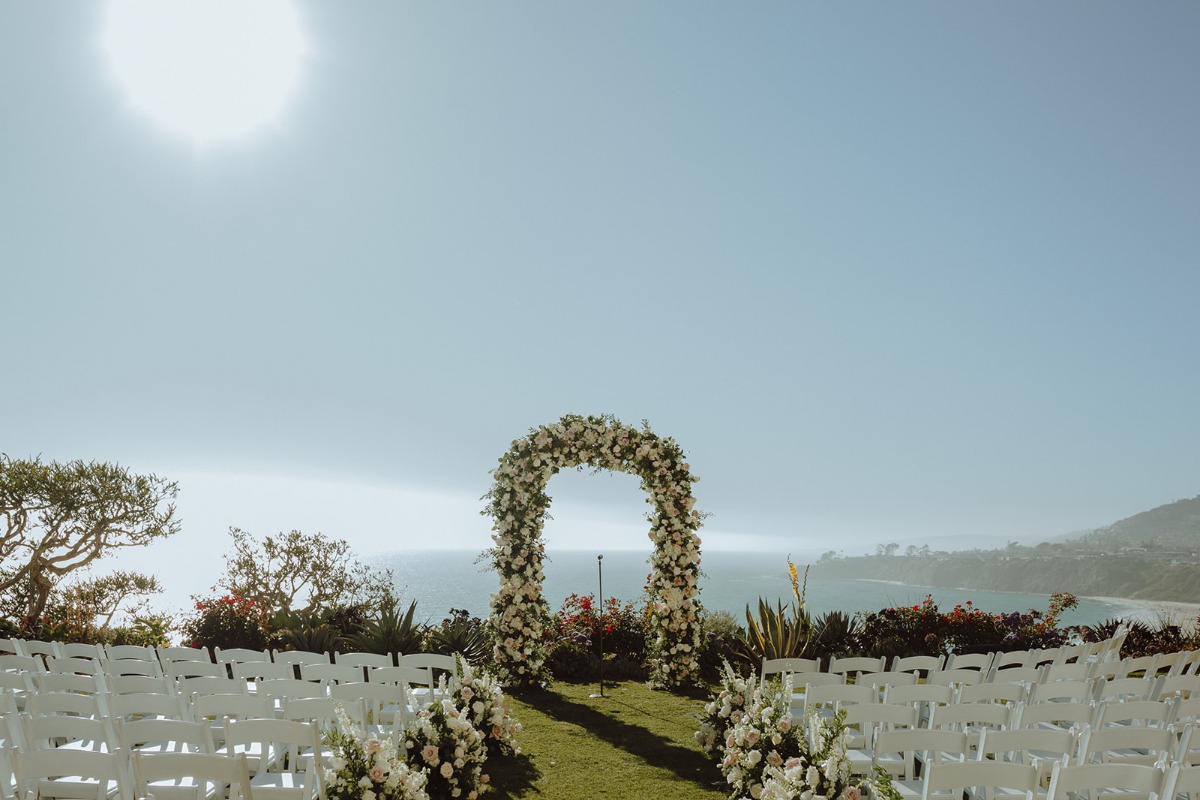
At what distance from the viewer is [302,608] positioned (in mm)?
13039

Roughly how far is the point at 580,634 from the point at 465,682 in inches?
210

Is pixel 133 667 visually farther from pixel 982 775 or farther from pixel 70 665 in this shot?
pixel 982 775

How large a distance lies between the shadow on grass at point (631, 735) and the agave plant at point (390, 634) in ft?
6.86

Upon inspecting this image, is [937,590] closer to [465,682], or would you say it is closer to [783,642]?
[783,642]

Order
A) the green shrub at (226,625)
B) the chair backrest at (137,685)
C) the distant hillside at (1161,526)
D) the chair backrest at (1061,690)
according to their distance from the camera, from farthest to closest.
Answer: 1. the distant hillside at (1161,526)
2. the green shrub at (226,625)
3. the chair backrest at (137,685)
4. the chair backrest at (1061,690)

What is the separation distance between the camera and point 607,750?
694 centimetres

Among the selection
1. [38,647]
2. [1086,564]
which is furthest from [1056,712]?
[1086,564]

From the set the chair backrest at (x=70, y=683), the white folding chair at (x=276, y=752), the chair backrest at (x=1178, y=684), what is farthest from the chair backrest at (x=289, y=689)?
the chair backrest at (x=1178, y=684)

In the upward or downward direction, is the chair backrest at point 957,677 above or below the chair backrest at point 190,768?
below

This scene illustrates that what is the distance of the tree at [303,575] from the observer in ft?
42.5

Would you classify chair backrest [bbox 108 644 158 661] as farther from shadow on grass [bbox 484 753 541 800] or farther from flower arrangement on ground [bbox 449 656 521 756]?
shadow on grass [bbox 484 753 541 800]

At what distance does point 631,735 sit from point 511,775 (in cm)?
167

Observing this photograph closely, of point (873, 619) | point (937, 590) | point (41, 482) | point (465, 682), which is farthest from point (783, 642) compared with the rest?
point (937, 590)

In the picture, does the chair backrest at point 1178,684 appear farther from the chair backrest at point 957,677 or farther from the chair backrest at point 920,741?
the chair backrest at point 920,741
